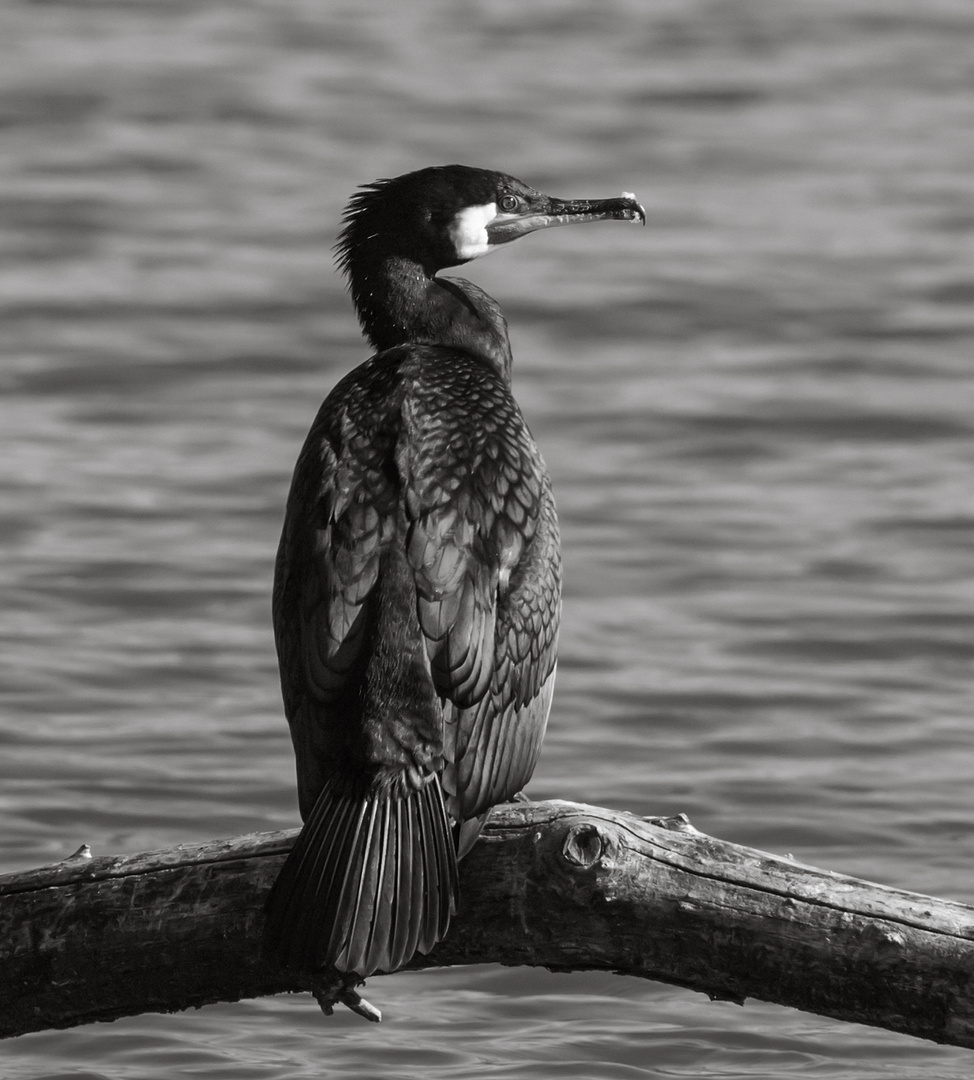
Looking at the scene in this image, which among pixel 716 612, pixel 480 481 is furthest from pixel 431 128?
pixel 480 481

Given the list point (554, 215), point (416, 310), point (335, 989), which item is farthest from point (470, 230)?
point (335, 989)

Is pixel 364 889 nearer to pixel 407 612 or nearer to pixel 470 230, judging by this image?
pixel 407 612

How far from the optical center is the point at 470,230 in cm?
560

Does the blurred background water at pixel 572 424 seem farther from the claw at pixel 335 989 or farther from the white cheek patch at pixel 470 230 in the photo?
the white cheek patch at pixel 470 230

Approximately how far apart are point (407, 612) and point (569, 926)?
71cm

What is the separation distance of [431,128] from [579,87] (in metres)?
1.86

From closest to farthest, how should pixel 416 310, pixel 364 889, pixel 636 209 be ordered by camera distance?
pixel 364 889, pixel 416 310, pixel 636 209

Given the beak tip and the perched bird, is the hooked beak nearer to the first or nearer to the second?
the beak tip

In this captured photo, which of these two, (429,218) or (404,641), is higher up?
(429,218)

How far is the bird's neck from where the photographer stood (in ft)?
18.1

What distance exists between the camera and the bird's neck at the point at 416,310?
5.53 m

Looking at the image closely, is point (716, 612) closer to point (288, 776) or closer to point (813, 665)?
point (813, 665)

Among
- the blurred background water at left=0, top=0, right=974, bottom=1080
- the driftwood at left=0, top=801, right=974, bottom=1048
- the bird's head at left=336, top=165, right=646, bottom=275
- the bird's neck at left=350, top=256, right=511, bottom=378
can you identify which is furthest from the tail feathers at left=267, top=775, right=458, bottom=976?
the blurred background water at left=0, top=0, right=974, bottom=1080


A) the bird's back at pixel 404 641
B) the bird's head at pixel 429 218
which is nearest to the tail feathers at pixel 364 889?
the bird's back at pixel 404 641
